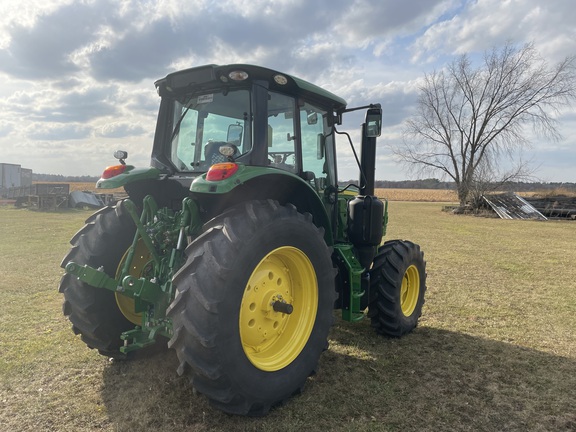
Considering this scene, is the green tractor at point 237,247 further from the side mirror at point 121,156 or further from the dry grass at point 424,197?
the dry grass at point 424,197

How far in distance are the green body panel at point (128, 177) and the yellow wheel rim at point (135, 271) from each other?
564 millimetres

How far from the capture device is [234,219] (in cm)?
269

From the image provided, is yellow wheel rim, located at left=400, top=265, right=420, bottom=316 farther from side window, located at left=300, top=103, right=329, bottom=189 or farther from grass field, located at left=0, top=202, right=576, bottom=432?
side window, located at left=300, top=103, right=329, bottom=189

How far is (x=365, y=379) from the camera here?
3484 millimetres

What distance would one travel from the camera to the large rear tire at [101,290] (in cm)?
332

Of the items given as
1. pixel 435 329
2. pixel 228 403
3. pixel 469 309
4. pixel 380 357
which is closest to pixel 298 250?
pixel 228 403

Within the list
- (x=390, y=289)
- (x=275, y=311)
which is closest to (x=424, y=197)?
(x=390, y=289)

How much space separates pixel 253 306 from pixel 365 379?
4.28ft

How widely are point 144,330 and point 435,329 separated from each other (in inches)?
133

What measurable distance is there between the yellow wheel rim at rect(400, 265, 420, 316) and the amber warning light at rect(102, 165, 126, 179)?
128 inches

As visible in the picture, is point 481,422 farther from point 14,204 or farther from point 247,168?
point 14,204

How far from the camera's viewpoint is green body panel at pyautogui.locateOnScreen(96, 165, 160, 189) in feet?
10.7

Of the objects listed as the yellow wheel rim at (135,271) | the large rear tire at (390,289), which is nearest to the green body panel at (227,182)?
the yellow wheel rim at (135,271)

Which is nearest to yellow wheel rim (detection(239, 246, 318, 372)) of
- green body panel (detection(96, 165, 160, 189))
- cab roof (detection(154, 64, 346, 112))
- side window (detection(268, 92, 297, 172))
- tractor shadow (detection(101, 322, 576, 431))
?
tractor shadow (detection(101, 322, 576, 431))
